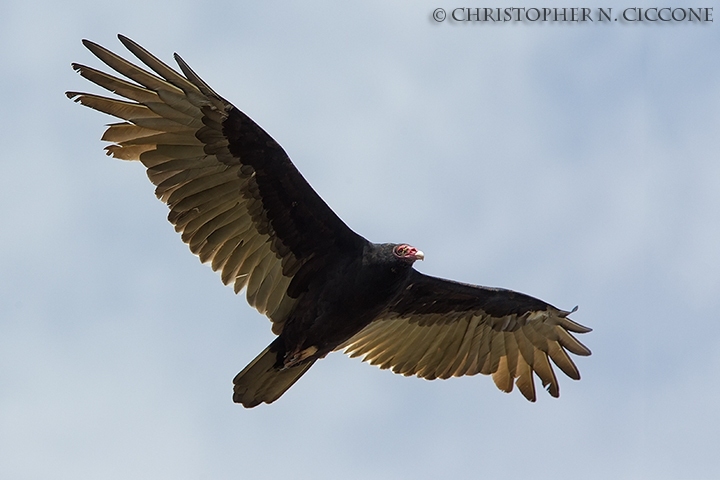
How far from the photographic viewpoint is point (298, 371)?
33.0 ft

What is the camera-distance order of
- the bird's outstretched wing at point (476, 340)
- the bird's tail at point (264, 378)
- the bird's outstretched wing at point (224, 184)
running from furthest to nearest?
1. the bird's outstretched wing at point (476, 340)
2. the bird's tail at point (264, 378)
3. the bird's outstretched wing at point (224, 184)

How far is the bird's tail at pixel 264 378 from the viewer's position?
9875mm

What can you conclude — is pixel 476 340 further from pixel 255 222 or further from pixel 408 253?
pixel 255 222

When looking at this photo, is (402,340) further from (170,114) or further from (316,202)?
(170,114)

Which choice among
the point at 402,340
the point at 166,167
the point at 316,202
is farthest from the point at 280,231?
the point at 402,340

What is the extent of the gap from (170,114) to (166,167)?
16.8 inches

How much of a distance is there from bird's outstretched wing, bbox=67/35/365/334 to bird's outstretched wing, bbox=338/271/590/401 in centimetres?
131

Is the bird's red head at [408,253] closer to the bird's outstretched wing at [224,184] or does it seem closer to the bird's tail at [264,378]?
the bird's outstretched wing at [224,184]

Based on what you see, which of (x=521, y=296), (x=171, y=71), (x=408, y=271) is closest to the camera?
(x=171, y=71)

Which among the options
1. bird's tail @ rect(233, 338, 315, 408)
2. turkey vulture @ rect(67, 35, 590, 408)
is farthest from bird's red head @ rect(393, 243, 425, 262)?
bird's tail @ rect(233, 338, 315, 408)

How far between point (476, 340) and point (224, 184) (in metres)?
3.06

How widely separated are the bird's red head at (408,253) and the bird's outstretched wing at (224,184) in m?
0.41

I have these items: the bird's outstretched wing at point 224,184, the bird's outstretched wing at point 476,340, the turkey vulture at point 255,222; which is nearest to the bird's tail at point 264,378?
the turkey vulture at point 255,222

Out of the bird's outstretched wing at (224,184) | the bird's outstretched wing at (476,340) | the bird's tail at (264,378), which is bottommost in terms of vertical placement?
the bird's tail at (264,378)
